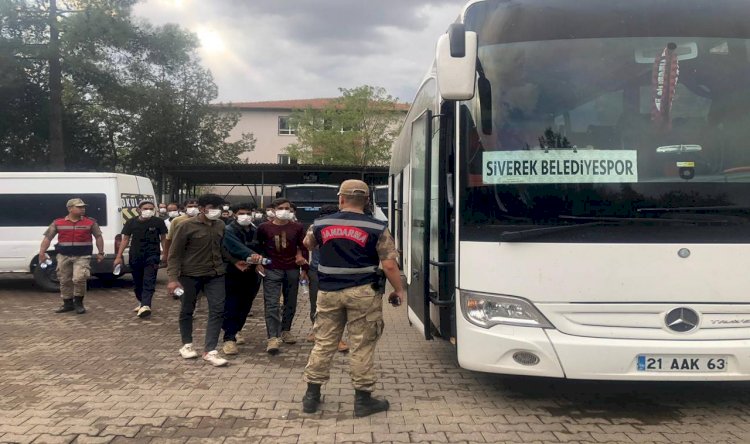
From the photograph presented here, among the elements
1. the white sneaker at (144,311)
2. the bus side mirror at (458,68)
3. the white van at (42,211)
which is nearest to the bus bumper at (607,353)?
the bus side mirror at (458,68)

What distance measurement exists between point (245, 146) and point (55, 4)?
16.8m

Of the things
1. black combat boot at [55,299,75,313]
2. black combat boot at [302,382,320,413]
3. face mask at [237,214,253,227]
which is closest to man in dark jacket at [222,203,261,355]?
face mask at [237,214,253,227]

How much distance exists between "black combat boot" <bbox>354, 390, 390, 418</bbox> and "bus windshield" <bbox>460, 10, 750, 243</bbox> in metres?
1.46

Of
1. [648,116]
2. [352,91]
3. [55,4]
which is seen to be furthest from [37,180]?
[352,91]

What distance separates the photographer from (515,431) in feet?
15.0

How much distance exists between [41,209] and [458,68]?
10388 millimetres

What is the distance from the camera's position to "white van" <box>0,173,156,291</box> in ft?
40.1

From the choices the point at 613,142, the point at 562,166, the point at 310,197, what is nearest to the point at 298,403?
the point at 562,166

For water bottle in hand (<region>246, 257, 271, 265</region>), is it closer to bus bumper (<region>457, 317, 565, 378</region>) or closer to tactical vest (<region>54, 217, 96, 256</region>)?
bus bumper (<region>457, 317, 565, 378</region>)

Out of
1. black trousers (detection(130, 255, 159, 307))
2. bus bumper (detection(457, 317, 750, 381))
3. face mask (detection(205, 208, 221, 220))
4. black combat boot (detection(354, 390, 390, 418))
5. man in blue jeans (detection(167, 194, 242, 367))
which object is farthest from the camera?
black trousers (detection(130, 255, 159, 307))

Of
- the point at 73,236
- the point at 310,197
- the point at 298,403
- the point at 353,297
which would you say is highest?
the point at 310,197

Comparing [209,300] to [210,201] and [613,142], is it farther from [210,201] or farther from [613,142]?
[613,142]

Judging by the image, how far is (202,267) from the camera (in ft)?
22.0

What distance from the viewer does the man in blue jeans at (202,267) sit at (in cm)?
667
